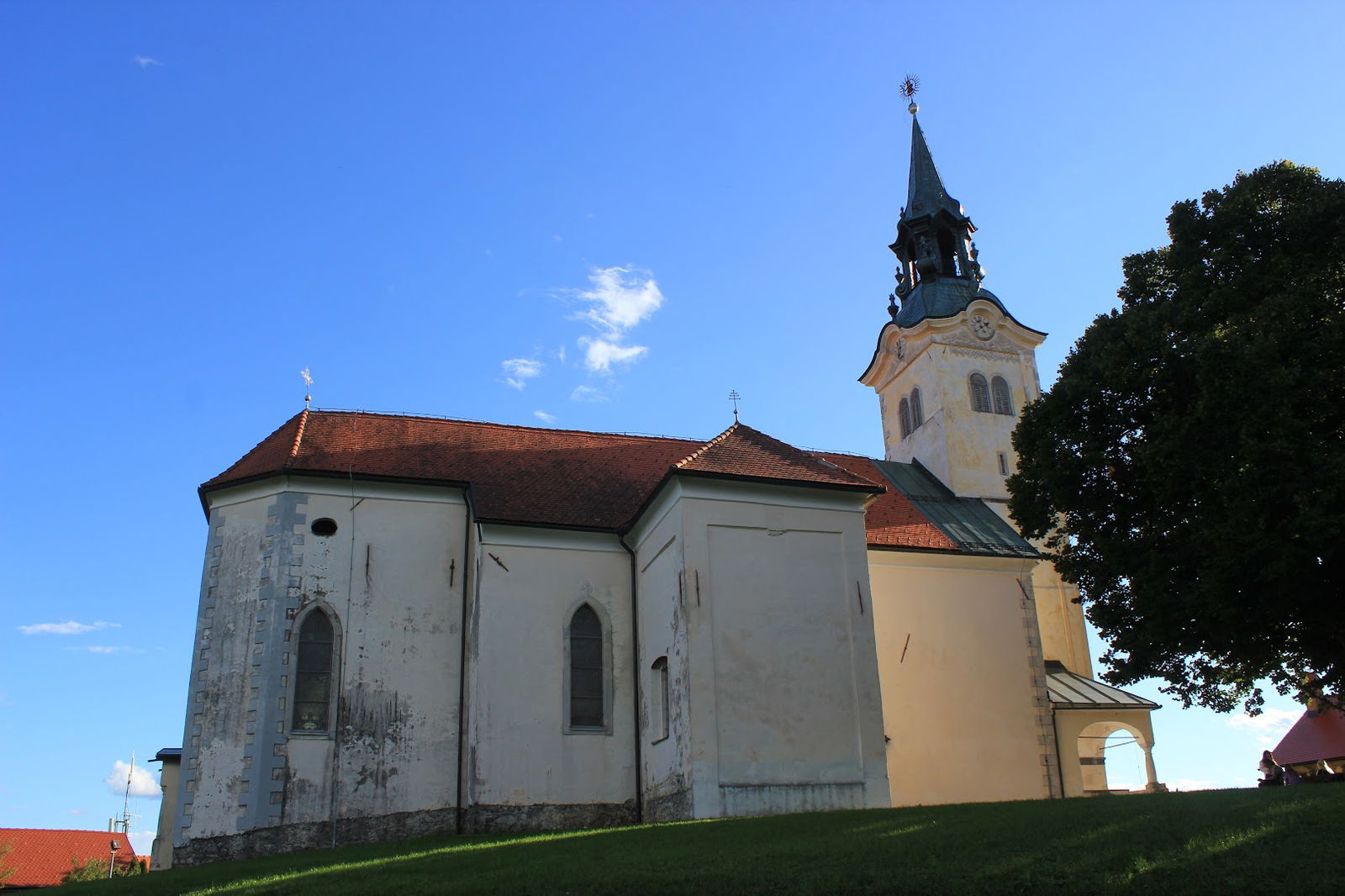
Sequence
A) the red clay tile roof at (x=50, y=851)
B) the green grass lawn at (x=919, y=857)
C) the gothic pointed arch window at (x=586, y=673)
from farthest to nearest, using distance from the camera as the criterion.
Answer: the red clay tile roof at (x=50, y=851), the gothic pointed arch window at (x=586, y=673), the green grass lawn at (x=919, y=857)

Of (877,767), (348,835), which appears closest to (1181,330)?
(877,767)

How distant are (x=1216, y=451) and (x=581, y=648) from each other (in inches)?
487

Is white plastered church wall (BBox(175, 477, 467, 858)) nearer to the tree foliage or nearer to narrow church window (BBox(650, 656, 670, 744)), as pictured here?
narrow church window (BBox(650, 656, 670, 744))

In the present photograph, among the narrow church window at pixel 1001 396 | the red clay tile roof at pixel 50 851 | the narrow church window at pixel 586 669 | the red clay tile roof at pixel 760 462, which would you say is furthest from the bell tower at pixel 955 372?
the red clay tile roof at pixel 50 851

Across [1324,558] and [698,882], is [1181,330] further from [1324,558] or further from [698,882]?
[698,882]

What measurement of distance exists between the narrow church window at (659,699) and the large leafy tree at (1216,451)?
7.25m

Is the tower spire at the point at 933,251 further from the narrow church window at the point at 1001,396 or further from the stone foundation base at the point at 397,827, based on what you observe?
the stone foundation base at the point at 397,827

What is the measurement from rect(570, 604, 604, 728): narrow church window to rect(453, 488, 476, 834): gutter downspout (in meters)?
2.15

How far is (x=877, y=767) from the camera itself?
18500mm

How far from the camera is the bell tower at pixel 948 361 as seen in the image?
102 ft

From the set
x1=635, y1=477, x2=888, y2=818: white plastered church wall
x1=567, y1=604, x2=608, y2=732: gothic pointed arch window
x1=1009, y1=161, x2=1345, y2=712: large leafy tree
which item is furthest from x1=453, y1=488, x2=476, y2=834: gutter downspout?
x1=1009, y1=161, x2=1345, y2=712: large leafy tree

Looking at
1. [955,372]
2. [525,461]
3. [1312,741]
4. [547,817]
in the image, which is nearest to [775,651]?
[547,817]

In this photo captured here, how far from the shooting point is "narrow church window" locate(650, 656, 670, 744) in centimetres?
1983

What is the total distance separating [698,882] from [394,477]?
1370cm
